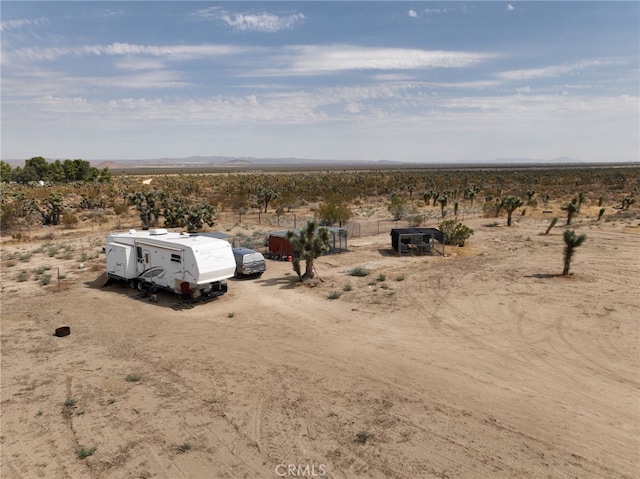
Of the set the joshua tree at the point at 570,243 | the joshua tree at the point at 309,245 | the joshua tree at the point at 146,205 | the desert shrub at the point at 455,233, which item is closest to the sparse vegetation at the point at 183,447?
the joshua tree at the point at 309,245

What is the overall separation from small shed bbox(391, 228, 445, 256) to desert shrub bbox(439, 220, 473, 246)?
198cm

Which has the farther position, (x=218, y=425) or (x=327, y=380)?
(x=327, y=380)

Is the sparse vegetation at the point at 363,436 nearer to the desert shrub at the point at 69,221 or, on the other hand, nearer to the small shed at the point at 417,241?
the small shed at the point at 417,241

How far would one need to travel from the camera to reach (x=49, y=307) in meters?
19.2

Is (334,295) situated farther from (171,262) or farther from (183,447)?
(183,447)

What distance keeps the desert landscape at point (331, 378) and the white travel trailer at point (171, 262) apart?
870mm

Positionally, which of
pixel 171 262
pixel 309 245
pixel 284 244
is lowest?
pixel 284 244

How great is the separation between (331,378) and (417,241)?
1875 cm

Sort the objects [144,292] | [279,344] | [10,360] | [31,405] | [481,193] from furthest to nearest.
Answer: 1. [481,193]
2. [144,292]
3. [279,344]
4. [10,360]
5. [31,405]

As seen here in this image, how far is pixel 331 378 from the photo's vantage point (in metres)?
12.5

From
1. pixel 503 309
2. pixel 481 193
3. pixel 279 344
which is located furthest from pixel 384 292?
pixel 481 193

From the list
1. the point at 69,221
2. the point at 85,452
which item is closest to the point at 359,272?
the point at 85,452

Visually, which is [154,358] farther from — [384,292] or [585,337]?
[585,337]

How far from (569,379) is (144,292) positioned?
1761 centimetres
